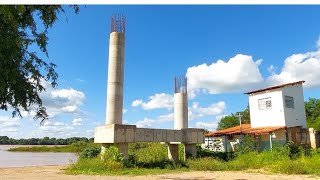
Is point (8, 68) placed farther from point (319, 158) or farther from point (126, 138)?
point (319, 158)

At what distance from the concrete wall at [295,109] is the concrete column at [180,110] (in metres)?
8.16

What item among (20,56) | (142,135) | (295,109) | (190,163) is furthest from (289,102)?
(20,56)

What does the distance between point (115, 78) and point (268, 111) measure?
13.8 m

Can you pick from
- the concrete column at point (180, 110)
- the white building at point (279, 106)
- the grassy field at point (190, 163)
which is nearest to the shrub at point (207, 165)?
the grassy field at point (190, 163)

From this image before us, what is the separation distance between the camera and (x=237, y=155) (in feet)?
85.3

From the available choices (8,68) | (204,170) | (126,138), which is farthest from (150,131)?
(8,68)

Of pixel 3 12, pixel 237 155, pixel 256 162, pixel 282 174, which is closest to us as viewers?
pixel 3 12

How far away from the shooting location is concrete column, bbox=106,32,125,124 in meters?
22.5

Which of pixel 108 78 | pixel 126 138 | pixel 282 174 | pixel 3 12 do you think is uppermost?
pixel 108 78

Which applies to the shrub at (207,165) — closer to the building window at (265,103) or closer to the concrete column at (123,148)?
the concrete column at (123,148)

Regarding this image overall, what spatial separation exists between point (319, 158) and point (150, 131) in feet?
35.8

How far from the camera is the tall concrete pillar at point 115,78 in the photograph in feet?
73.9

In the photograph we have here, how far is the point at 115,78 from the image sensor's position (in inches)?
901

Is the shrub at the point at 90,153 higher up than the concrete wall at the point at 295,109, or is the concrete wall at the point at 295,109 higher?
the concrete wall at the point at 295,109
